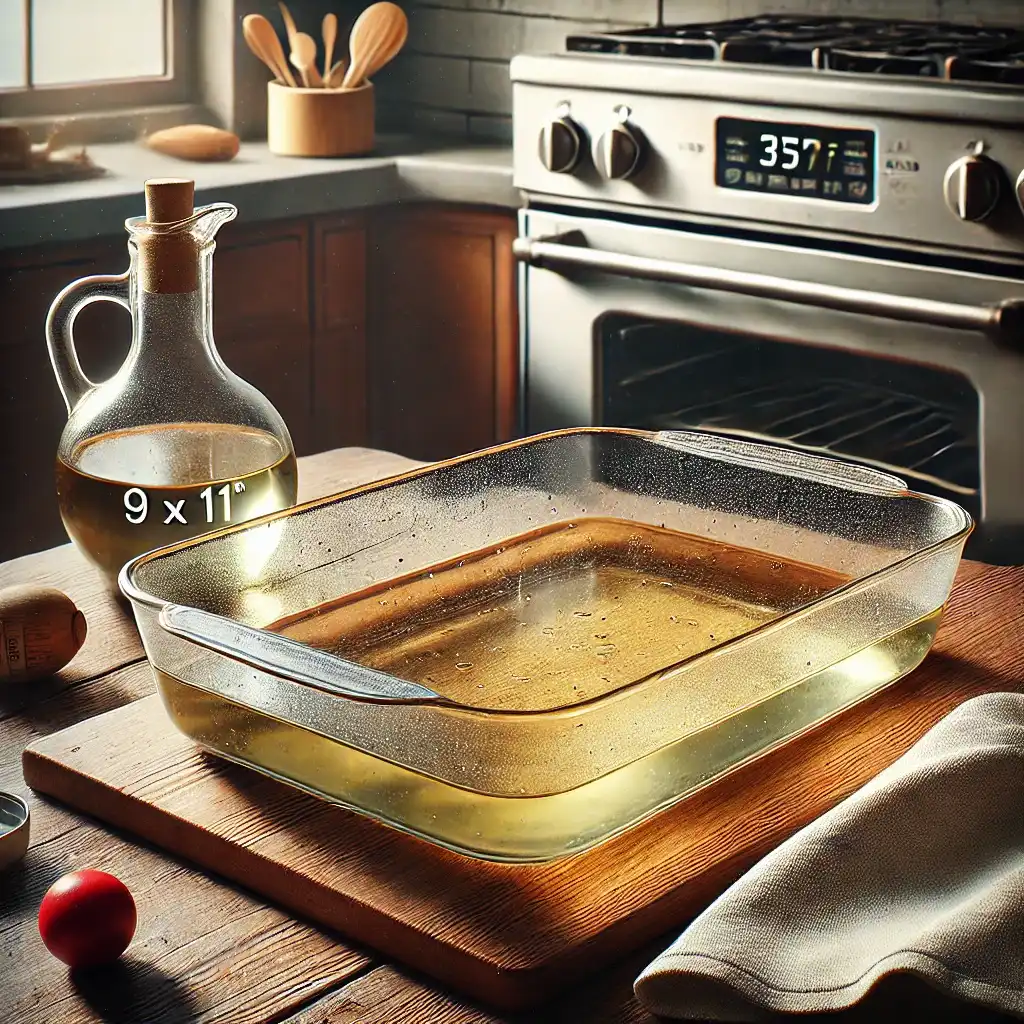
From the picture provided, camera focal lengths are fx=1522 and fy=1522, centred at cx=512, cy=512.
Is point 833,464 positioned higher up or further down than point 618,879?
higher up

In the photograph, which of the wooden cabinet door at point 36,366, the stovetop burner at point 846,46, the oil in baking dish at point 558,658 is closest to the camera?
the oil in baking dish at point 558,658

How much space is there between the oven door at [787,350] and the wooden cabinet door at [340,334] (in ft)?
1.28

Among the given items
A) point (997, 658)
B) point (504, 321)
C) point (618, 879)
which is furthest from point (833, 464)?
point (504, 321)

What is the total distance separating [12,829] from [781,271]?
1.32 m

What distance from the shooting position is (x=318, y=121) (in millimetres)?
2434

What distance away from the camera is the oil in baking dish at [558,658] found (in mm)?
661

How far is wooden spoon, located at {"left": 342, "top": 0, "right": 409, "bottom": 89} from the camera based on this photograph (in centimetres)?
245

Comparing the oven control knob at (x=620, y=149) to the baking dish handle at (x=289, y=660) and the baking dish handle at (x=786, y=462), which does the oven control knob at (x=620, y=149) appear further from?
the baking dish handle at (x=289, y=660)

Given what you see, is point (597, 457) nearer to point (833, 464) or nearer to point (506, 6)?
point (833, 464)

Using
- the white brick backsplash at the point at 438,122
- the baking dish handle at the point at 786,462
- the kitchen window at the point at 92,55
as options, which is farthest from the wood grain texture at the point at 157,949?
the white brick backsplash at the point at 438,122

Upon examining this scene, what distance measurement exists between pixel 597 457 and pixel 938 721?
1.02ft

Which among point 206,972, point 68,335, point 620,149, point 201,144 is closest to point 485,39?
point 201,144

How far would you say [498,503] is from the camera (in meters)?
0.99

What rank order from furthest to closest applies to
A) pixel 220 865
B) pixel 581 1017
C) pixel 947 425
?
pixel 947 425, pixel 220 865, pixel 581 1017
